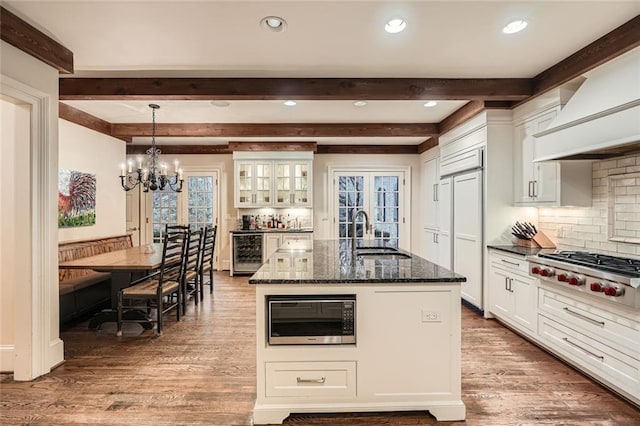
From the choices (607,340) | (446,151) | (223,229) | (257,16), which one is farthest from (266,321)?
(223,229)

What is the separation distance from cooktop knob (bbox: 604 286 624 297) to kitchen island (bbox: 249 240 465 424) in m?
1.06

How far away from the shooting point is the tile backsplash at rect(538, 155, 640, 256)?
8.72 feet

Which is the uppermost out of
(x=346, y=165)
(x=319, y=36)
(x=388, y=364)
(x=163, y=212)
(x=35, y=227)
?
(x=319, y=36)

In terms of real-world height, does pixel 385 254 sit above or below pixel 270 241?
above

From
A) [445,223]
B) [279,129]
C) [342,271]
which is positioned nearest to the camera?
[342,271]

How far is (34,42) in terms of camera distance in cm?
244

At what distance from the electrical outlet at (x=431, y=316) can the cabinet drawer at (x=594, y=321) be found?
127 cm

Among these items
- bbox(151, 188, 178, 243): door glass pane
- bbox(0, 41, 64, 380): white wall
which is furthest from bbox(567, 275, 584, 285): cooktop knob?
bbox(151, 188, 178, 243): door glass pane

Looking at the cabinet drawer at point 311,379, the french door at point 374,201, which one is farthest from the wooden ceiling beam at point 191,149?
the cabinet drawer at point 311,379

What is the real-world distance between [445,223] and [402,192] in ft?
6.29

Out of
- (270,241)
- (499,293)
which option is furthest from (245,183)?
(499,293)

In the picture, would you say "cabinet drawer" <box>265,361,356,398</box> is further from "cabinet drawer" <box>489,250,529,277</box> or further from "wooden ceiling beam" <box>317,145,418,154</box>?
"wooden ceiling beam" <box>317,145,418,154</box>

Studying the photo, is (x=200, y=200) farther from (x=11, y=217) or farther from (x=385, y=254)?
(x=385, y=254)

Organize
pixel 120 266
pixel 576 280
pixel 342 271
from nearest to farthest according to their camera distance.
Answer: pixel 342 271 → pixel 576 280 → pixel 120 266
